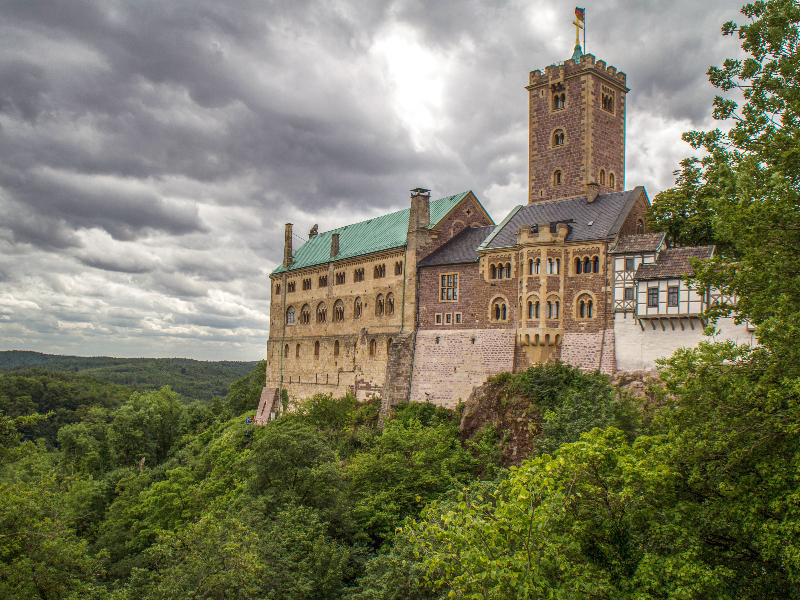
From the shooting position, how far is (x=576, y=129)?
4519cm

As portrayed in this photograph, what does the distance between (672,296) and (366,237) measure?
91.7 feet

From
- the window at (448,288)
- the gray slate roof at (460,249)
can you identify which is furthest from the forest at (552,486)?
the gray slate roof at (460,249)

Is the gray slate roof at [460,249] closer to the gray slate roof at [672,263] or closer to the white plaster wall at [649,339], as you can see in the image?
the white plaster wall at [649,339]

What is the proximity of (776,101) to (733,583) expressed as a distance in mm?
13699

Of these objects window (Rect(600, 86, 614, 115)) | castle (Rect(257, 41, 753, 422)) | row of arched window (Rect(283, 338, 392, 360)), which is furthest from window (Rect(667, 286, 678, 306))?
row of arched window (Rect(283, 338, 392, 360))

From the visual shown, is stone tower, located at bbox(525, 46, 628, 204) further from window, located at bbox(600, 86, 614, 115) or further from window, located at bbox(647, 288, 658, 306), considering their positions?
window, located at bbox(647, 288, 658, 306)

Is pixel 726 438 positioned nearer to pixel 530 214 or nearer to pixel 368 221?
pixel 530 214

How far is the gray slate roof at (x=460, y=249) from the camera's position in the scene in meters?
44.5

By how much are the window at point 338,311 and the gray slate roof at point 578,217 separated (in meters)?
16.7

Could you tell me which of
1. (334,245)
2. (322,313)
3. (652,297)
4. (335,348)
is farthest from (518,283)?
(334,245)

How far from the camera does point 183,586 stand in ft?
77.8

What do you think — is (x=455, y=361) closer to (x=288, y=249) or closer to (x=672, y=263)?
(x=672, y=263)

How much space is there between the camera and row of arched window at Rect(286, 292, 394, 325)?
49.5 meters

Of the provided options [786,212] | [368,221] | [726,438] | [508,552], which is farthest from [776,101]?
[368,221]
